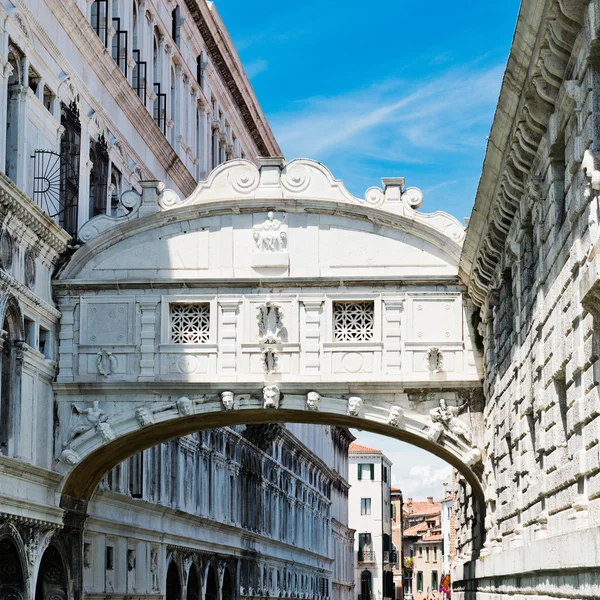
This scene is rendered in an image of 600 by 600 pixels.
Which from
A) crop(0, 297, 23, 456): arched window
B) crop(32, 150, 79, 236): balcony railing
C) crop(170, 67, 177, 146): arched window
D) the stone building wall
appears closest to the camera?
the stone building wall

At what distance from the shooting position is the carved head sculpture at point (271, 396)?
84.7 feet

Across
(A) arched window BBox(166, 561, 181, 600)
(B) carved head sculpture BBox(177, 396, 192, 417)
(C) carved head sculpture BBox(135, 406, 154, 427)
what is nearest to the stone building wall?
(B) carved head sculpture BBox(177, 396, 192, 417)

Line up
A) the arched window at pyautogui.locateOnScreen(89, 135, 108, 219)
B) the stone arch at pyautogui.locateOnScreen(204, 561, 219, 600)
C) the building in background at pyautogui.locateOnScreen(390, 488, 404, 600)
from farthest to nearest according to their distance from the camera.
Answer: the building in background at pyautogui.locateOnScreen(390, 488, 404, 600) → the stone arch at pyautogui.locateOnScreen(204, 561, 219, 600) → the arched window at pyautogui.locateOnScreen(89, 135, 108, 219)

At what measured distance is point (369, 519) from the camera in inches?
4719

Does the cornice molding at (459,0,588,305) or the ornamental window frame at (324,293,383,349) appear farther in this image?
the ornamental window frame at (324,293,383,349)

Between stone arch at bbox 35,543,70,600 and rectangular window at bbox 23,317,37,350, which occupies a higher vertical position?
→ rectangular window at bbox 23,317,37,350

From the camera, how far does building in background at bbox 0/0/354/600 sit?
24.7 m

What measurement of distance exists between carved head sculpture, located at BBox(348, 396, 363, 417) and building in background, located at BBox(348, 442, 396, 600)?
9287 centimetres

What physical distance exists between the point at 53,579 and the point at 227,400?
4779mm

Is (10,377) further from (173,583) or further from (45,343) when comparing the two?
(173,583)

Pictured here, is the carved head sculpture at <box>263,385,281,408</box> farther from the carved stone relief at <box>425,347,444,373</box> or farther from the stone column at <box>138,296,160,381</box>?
the carved stone relief at <box>425,347,444,373</box>

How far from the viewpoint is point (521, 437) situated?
803 inches

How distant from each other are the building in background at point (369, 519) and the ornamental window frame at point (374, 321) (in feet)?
305

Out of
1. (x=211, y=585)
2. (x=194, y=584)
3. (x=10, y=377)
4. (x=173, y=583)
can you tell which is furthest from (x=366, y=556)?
(x=10, y=377)
